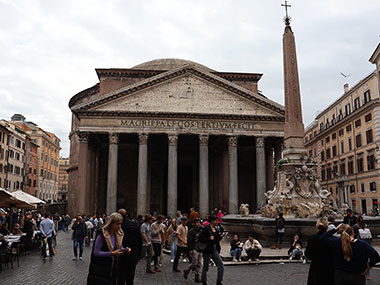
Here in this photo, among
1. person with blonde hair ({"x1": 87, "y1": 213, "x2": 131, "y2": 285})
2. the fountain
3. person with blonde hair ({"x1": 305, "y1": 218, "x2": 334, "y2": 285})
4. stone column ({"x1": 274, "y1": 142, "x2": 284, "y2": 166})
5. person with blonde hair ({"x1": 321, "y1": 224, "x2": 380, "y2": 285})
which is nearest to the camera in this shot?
person with blonde hair ({"x1": 87, "y1": 213, "x2": 131, "y2": 285})

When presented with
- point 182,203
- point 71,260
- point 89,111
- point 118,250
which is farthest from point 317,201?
point 182,203

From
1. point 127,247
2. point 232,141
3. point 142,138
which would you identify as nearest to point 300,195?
point 127,247

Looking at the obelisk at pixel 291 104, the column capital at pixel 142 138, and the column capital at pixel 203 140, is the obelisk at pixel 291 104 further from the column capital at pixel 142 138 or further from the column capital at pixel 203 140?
the column capital at pixel 142 138

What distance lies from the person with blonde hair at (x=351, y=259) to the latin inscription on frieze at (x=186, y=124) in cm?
2155

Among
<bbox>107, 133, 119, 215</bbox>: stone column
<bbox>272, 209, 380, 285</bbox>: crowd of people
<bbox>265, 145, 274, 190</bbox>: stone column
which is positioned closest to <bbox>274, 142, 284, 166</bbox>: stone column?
<bbox>265, 145, 274, 190</bbox>: stone column

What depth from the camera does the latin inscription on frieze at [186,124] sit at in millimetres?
25078

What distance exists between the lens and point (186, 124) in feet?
83.3

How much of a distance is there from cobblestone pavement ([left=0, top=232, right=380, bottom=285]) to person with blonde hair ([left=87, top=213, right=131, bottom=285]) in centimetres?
347

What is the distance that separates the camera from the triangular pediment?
25289 mm

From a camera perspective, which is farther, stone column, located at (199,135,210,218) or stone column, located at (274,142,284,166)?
stone column, located at (274,142,284,166)

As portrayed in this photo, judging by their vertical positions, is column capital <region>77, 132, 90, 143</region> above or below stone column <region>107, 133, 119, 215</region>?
above

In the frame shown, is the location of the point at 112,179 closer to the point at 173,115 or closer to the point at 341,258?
the point at 173,115

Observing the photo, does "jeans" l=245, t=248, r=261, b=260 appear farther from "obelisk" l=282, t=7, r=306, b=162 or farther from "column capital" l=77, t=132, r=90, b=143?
"column capital" l=77, t=132, r=90, b=143

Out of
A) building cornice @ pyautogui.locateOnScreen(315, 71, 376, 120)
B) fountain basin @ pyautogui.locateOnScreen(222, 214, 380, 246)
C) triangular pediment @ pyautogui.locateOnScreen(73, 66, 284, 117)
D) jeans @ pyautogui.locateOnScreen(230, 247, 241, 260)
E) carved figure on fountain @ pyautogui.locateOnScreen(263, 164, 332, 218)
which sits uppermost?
building cornice @ pyautogui.locateOnScreen(315, 71, 376, 120)
